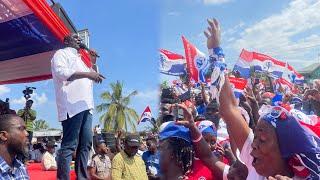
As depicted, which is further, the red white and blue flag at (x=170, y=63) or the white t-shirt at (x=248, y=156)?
the red white and blue flag at (x=170, y=63)

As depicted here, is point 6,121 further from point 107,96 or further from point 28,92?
point 107,96

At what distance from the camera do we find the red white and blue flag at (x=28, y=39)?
5780 mm

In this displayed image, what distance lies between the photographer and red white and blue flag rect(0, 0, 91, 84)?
228 inches

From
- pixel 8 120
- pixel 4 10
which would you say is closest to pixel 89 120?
pixel 8 120

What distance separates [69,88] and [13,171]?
38.2 inches

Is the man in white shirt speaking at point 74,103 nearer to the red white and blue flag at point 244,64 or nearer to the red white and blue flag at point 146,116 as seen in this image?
the red white and blue flag at point 244,64

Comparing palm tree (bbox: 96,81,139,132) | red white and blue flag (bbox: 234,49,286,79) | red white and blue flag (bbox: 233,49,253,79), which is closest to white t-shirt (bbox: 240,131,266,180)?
red white and blue flag (bbox: 233,49,253,79)

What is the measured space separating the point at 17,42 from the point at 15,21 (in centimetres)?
70

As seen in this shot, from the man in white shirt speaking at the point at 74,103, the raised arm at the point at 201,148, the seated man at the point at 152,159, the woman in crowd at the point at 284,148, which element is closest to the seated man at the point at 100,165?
the seated man at the point at 152,159

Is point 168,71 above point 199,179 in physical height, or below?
above

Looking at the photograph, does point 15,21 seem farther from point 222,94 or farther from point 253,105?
point 222,94

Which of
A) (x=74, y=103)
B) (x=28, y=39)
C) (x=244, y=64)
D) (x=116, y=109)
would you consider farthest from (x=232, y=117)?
(x=116, y=109)

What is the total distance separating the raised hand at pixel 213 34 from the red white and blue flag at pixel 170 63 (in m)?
11.9

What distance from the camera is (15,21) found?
6535mm
